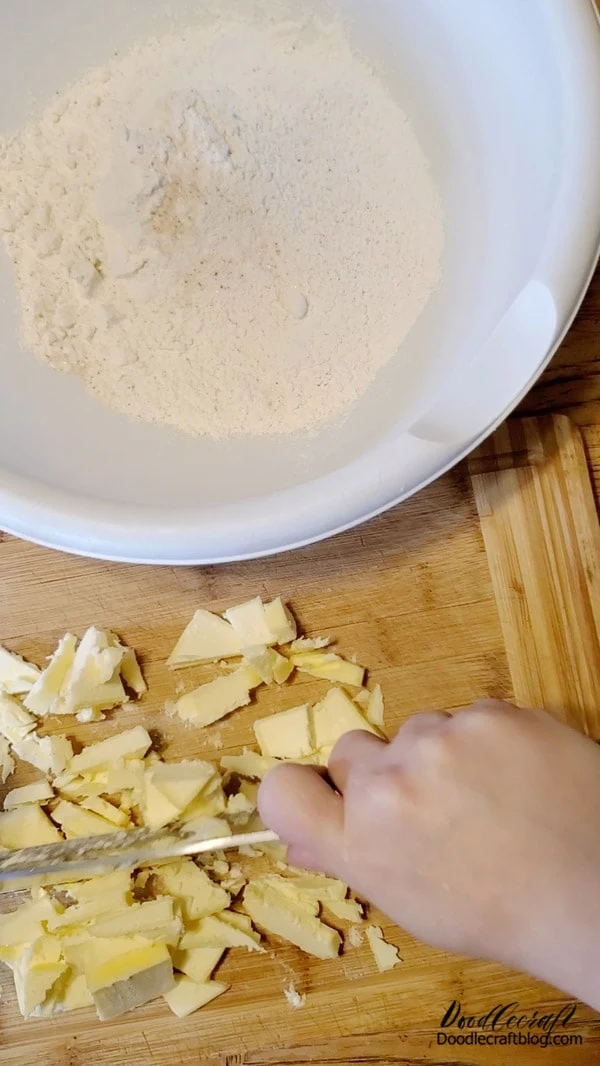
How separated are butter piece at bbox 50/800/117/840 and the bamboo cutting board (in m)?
0.07

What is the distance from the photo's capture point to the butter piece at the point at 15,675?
2.56 ft

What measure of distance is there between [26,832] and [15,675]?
15cm

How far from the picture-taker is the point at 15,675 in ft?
2.57

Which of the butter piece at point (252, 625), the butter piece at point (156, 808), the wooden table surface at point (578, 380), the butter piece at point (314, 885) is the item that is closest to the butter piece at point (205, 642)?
the butter piece at point (252, 625)

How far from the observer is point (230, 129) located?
847mm

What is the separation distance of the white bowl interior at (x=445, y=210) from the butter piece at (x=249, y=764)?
0.89 feet

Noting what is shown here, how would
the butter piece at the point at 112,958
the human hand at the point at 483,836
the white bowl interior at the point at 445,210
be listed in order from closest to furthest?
the human hand at the point at 483,836 < the white bowl interior at the point at 445,210 < the butter piece at the point at 112,958

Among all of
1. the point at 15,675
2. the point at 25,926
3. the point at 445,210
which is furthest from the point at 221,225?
the point at 25,926

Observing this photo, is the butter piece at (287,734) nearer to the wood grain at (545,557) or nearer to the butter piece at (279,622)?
the butter piece at (279,622)

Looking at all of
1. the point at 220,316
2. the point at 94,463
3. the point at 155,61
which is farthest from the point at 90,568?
the point at 155,61

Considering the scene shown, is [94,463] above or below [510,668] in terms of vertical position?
above

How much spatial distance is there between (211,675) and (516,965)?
1.23 ft

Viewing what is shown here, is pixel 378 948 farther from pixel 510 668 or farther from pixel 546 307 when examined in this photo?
pixel 546 307

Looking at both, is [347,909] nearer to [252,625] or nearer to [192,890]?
[192,890]
